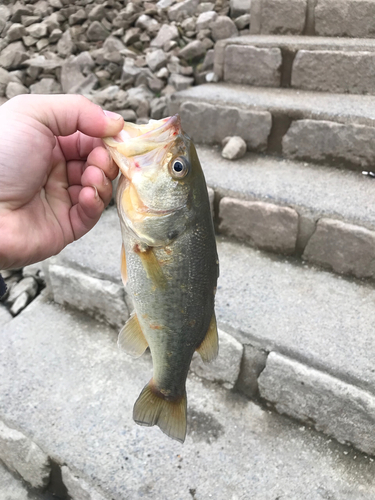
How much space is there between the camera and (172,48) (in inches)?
153

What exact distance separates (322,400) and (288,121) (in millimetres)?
1917

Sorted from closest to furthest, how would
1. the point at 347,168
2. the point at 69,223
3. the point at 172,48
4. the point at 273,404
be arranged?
the point at 69,223 → the point at 273,404 → the point at 347,168 → the point at 172,48

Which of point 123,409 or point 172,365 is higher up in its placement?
point 172,365

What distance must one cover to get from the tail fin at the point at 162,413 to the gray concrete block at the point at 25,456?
94 centimetres

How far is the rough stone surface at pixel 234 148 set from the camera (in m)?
2.90

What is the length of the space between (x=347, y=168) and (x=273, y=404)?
1665 millimetres

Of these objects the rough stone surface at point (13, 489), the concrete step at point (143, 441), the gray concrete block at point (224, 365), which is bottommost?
the rough stone surface at point (13, 489)

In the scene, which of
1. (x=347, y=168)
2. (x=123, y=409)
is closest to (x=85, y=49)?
(x=347, y=168)

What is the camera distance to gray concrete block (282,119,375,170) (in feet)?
8.48

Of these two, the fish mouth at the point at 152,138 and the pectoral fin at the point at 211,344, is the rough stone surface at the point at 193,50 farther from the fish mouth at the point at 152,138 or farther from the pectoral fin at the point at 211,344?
the pectoral fin at the point at 211,344

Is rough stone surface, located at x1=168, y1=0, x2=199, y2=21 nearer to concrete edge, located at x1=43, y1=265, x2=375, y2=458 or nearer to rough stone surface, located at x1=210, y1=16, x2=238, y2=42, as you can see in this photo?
rough stone surface, located at x1=210, y1=16, x2=238, y2=42

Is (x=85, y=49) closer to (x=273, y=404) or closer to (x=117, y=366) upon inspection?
(x=117, y=366)

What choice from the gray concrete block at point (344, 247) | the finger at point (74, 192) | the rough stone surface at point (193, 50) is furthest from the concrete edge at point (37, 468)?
the rough stone surface at point (193, 50)

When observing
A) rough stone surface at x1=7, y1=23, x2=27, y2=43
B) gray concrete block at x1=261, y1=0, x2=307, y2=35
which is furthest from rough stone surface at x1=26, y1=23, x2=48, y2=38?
gray concrete block at x1=261, y1=0, x2=307, y2=35
